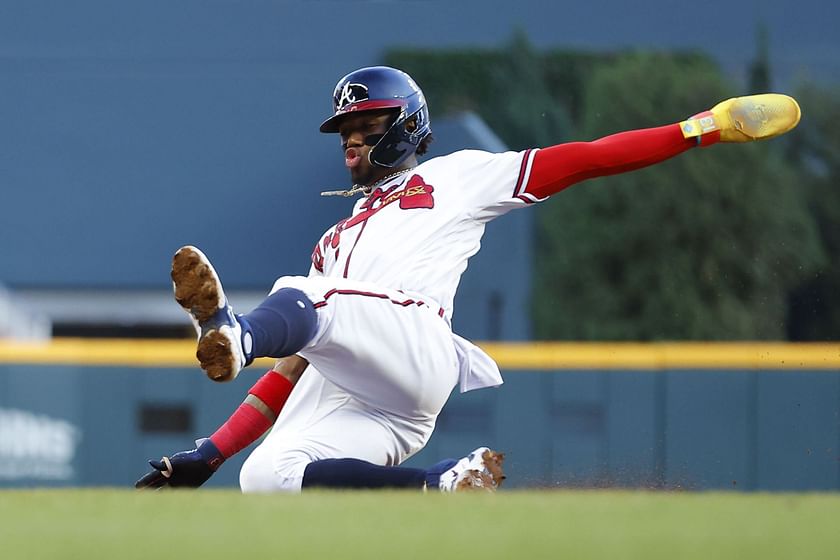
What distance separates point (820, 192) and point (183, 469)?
53.1 feet

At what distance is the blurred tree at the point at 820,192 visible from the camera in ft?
61.5

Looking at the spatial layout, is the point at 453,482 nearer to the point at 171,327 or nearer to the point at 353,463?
the point at 353,463

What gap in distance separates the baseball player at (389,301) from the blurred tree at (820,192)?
1431 centimetres

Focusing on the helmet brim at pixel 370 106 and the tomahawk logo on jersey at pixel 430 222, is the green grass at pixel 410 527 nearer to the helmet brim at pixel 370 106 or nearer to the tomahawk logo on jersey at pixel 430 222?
the tomahawk logo on jersey at pixel 430 222

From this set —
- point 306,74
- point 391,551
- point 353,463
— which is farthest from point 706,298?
point 391,551

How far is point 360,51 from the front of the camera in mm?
22969

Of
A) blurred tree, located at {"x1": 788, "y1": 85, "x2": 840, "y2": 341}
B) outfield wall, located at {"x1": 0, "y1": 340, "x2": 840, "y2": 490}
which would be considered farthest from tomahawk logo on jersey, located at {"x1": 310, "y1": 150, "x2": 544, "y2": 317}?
blurred tree, located at {"x1": 788, "y1": 85, "x2": 840, "y2": 341}

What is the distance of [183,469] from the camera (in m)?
4.64

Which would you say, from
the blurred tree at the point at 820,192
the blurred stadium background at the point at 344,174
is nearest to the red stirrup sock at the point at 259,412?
the blurred stadium background at the point at 344,174

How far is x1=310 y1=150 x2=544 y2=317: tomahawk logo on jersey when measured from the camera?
14.9 ft

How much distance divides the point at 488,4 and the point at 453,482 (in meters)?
19.3

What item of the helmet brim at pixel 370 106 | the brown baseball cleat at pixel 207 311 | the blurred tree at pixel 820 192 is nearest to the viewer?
the brown baseball cleat at pixel 207 311

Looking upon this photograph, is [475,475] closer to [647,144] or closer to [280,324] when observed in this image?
[280,324]

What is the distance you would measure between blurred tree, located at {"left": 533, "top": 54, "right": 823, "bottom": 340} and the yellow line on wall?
790 cm
